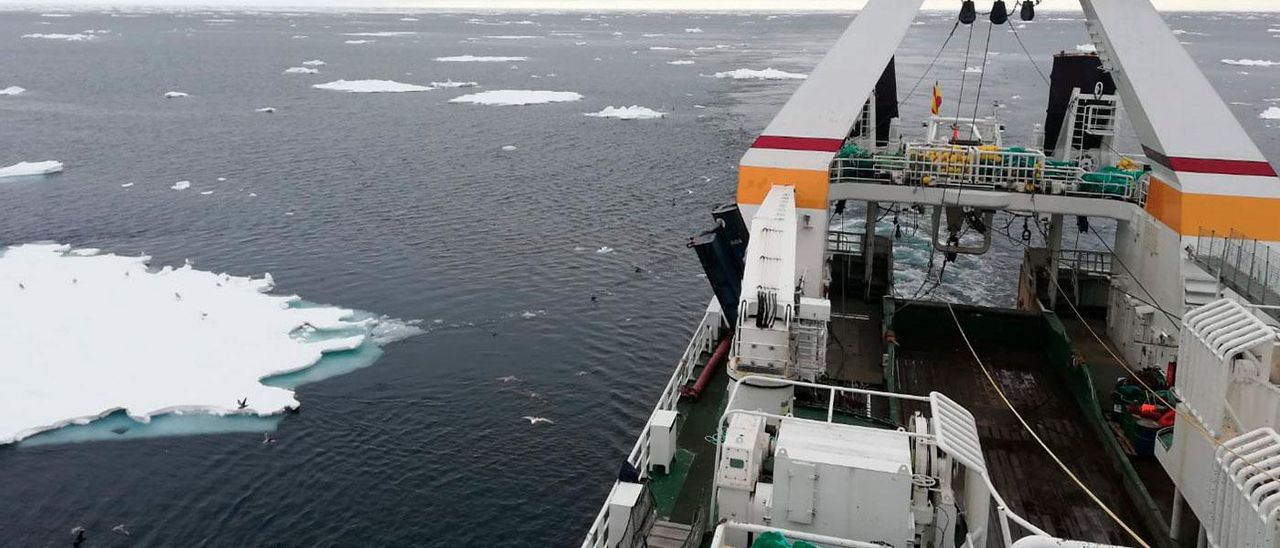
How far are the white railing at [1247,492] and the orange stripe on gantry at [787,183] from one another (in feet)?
29.6

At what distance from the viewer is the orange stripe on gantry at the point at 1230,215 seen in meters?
16.2

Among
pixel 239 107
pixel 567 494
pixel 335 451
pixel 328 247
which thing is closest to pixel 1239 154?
pixel 567 494

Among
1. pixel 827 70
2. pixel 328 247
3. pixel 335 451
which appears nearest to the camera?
pixel 827 70

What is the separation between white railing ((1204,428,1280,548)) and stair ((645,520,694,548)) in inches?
212

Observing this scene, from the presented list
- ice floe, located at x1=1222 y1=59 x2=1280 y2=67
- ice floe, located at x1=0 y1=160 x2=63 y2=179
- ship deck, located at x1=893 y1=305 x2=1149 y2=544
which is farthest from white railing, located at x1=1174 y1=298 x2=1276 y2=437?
ice floe, located at x1=1222 y1=59 x2=1280 y2=67

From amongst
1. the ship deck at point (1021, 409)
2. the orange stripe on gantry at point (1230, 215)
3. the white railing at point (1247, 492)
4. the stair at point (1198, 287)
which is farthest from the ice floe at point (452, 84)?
the white railing at point (1247, 492)

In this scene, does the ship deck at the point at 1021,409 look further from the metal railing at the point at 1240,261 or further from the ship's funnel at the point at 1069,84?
the ship's funnel at the point at 1069,84

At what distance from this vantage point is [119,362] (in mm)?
25438

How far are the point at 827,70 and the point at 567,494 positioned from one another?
1025cm

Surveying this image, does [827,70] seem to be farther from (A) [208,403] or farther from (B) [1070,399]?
(A) [208,403]

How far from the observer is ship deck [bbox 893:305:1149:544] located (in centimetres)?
1362

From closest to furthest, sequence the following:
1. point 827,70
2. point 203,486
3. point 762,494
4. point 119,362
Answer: point 762,494 → point 827,70 → point 203,486 → point 119,362

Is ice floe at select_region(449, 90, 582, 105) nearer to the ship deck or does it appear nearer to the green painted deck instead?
the ship deck

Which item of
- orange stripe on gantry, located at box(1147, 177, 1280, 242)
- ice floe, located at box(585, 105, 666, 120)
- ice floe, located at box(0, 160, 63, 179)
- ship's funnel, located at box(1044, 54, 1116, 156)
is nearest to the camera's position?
orange stripe on gantry, located at box(1147, 177, 1280, 242)
